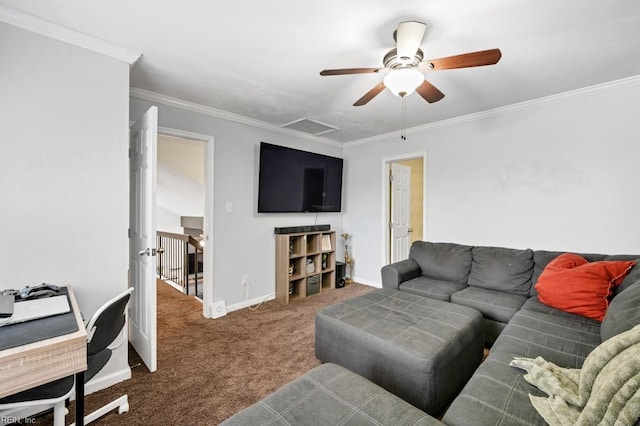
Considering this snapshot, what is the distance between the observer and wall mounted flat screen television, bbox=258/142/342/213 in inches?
141

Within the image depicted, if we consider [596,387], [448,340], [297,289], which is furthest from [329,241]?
[596,387]

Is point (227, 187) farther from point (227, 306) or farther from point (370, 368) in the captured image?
point (370, 368)

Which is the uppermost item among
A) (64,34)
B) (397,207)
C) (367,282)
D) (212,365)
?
(64,34)

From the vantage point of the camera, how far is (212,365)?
219 cm

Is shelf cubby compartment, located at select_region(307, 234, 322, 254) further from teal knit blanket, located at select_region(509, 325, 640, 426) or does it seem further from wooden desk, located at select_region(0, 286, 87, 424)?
wooden desk, located at select_region(0, 286, 87, 424)

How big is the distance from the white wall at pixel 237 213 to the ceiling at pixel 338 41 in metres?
0.42

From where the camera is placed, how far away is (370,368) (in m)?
1.75

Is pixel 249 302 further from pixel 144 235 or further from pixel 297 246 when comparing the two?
pixel 144 235

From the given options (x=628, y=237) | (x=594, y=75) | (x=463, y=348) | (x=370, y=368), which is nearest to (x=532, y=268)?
(x=628, y=237)

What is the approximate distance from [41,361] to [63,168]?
1.26 m

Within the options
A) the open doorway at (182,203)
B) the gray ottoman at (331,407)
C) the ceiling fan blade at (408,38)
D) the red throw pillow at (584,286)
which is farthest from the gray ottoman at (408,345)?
the open doorway at (182,203)

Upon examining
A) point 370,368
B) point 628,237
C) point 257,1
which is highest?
point 257,1

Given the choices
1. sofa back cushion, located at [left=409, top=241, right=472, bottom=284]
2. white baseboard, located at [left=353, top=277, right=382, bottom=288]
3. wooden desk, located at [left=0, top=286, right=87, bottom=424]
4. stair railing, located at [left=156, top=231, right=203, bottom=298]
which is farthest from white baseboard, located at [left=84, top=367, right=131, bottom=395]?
white baseboard, located at [left=353, top=277, right=382, bottom=288]

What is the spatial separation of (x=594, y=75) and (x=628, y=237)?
57.1 inches
